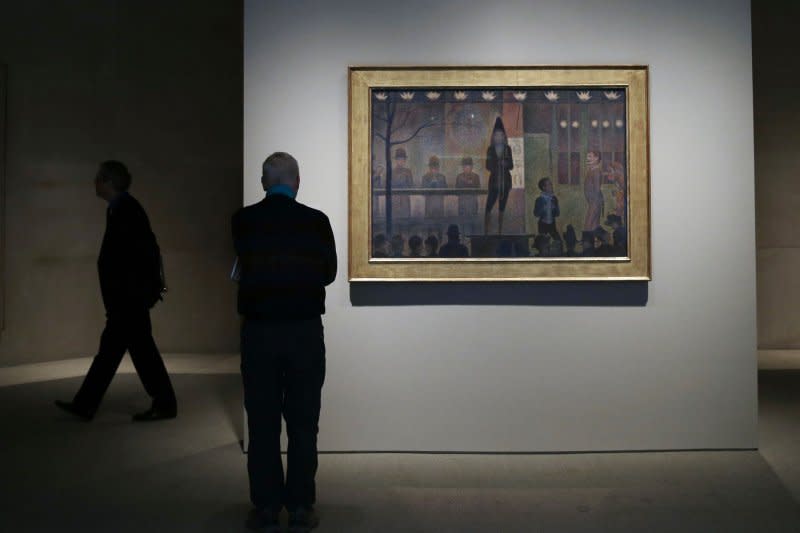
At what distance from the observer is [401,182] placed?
4.50 m

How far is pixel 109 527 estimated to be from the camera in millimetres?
3436

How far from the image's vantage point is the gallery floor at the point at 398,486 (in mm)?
3502

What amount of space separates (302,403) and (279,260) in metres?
0.61

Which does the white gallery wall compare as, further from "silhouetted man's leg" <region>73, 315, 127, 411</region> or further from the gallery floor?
"silhouetted man's leg" <region>73, 315, 127, 411</region>

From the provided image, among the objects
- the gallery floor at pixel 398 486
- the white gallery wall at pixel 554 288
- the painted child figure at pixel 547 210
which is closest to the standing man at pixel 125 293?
the gallery floor at pixel 398 486

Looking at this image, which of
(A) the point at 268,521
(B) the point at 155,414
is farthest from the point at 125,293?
(A) the point at 268,521

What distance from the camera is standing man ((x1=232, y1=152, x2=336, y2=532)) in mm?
3240

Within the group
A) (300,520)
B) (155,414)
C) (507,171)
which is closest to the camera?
(300,520)

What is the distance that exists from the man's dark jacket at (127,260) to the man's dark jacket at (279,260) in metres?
2.24

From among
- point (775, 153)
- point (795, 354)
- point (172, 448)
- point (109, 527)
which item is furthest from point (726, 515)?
point (775, 153)

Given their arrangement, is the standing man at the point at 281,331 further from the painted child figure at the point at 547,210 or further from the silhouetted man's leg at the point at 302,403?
the painted child figure at the point at 547,210

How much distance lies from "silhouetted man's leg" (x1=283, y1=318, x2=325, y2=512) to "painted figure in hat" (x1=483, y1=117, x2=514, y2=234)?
154 cm

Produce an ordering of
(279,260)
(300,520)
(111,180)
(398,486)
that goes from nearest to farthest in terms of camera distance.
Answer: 1. (279,260)
2. (300,520)
3. (398,486)
4. (111,180)

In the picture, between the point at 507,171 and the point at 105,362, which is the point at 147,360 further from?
the point at 507,171
